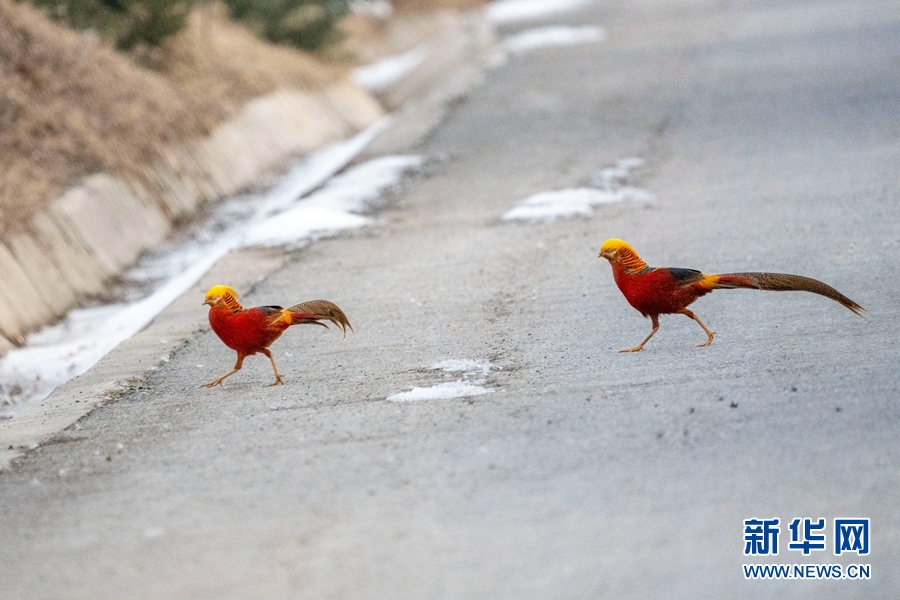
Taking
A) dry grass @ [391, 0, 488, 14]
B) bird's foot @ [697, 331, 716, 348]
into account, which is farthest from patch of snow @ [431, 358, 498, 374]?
dry grass @ [391, 0, 488, 14]

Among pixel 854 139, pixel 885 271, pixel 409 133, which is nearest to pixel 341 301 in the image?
pixel 885 271

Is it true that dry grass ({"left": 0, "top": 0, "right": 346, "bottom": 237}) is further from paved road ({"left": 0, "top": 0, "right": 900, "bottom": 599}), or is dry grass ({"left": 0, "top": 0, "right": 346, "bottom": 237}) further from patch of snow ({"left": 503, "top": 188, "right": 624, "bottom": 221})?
patch of snow ({"left": 503, "top": 188, "right": 624, "bottom": 221})

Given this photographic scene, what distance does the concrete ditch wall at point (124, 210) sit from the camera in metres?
10.1

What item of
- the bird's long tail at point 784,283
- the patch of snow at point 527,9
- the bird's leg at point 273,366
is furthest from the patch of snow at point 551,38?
the bird's long tail at point 784,283

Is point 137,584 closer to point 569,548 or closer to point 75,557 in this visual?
point 75,557

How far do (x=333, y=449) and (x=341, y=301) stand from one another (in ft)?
10.5

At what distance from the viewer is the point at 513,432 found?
210 inches

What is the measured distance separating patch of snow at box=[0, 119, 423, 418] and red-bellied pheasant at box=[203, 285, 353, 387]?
2227 millimetres

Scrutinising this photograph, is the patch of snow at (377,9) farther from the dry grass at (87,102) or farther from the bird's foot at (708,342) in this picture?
the bird's foot at (708,342)

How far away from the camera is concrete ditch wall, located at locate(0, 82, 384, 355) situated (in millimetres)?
10062

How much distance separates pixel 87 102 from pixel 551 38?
48.7 feet

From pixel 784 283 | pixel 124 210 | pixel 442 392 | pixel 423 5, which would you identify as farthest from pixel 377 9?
pixel 784 283

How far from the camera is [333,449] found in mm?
5383

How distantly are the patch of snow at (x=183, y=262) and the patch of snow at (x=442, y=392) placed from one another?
2.89 metres
